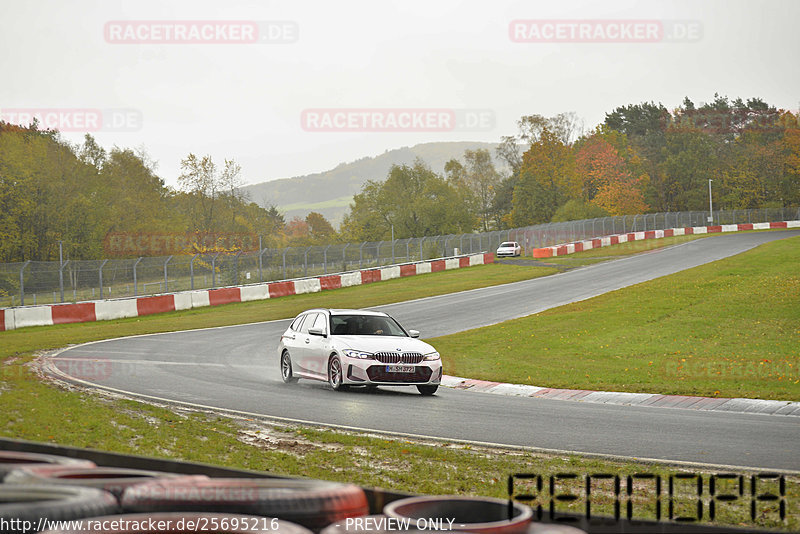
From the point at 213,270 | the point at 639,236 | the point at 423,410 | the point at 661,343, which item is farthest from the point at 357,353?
the point at 639,236

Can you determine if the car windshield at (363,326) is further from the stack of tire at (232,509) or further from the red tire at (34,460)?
the stack of tire at (232,509)

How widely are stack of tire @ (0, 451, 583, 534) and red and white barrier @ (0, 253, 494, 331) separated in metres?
26.6

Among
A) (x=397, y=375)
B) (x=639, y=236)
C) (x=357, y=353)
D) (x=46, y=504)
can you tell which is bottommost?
(x=397, y=375)

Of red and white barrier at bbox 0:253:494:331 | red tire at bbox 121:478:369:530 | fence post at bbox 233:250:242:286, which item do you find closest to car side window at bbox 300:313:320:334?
red tire at bbox 121:478:369:530

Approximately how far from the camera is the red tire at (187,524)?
3318 millimetres

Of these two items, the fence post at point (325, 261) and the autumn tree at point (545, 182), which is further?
the autumn tree at point (545, 182)

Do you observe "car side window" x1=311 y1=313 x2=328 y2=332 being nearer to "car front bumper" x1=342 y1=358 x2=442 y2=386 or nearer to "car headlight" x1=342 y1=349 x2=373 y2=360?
"car headlight" x1=342 y1=349 x2=373 y2=360

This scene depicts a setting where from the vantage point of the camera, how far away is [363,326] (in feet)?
50.5

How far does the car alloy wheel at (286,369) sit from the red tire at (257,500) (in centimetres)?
1233

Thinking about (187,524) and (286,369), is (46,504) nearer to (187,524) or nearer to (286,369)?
(187,524)

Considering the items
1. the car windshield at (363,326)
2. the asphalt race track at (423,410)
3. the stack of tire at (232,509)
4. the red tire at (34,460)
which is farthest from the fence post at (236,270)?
the stack of tire at (232,509)

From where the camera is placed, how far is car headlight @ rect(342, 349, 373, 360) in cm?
1425

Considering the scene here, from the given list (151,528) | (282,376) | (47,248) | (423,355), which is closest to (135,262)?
(282,376)

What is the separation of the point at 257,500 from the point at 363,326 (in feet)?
38.9
